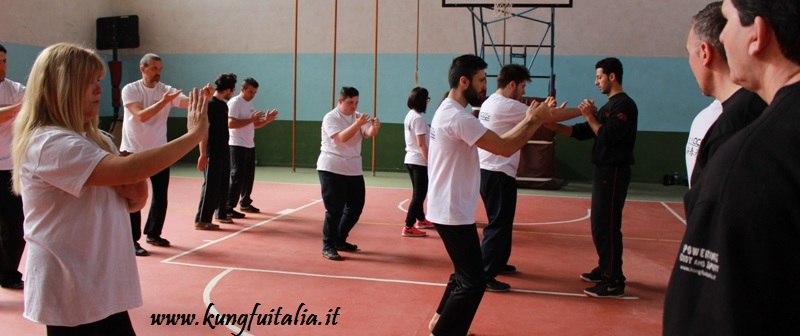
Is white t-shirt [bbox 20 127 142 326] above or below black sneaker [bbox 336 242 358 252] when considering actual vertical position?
above

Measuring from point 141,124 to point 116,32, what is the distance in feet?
34.6

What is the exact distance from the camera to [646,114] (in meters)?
14.1

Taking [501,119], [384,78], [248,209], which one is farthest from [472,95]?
[384,78]

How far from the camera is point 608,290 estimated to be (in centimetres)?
543

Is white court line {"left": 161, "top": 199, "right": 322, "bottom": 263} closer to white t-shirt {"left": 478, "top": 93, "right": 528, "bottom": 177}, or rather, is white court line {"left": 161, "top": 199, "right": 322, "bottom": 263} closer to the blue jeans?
the blue jeans

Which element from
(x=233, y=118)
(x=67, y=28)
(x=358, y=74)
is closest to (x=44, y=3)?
(x=67, y=28)

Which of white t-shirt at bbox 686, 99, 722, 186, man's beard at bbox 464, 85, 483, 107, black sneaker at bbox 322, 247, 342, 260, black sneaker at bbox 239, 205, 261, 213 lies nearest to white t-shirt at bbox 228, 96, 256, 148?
black sneaker at bbox 239, 205, 261, 213

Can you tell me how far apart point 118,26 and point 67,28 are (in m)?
1.21

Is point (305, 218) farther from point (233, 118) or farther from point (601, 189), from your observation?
point (601, 189)

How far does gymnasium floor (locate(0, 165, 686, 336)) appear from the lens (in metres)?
4.58

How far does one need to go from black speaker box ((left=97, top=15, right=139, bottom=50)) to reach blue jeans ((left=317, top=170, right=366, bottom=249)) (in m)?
11.2

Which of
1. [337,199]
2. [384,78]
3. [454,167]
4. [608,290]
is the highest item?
[384,78]

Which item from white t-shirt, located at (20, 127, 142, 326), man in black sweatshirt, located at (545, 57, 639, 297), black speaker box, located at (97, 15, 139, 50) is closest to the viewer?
white t-shirt, located at (20, 127, 142, 326)

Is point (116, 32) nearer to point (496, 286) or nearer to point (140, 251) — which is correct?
point (140, 251)
